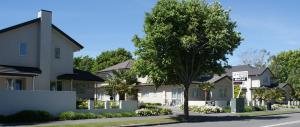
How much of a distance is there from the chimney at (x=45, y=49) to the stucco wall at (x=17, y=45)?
1.42 feet

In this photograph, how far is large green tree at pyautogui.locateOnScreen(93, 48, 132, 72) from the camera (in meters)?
88.0

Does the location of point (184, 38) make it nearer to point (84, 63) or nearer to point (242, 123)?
point (242, 123)

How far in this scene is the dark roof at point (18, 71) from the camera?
33.0m

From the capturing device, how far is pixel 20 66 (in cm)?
3622

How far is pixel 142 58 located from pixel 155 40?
2756 mm

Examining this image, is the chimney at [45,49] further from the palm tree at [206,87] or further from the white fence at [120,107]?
the palm tree at [206,87]

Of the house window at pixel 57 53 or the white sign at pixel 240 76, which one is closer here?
the house window at pixel 57 53

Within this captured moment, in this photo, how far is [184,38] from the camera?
30453mm

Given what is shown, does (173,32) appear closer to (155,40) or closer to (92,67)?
(155,40)

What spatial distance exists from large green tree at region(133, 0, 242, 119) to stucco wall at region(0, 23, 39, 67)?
938cm

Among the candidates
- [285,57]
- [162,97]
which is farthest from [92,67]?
[285,57]

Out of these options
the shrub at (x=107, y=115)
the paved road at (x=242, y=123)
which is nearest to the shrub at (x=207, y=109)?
the paved road at (x=242, y=123)

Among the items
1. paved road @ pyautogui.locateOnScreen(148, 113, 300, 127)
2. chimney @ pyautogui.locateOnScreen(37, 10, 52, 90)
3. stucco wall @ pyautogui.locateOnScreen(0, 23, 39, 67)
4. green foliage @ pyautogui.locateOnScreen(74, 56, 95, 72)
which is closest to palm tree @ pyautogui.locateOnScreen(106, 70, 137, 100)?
chimney @ pyautogui.locateOnScreen(37, 10, 52, 90)

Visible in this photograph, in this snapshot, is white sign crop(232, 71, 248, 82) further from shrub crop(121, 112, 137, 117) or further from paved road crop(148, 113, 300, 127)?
shrub crop(121, 112, 137, 117)
